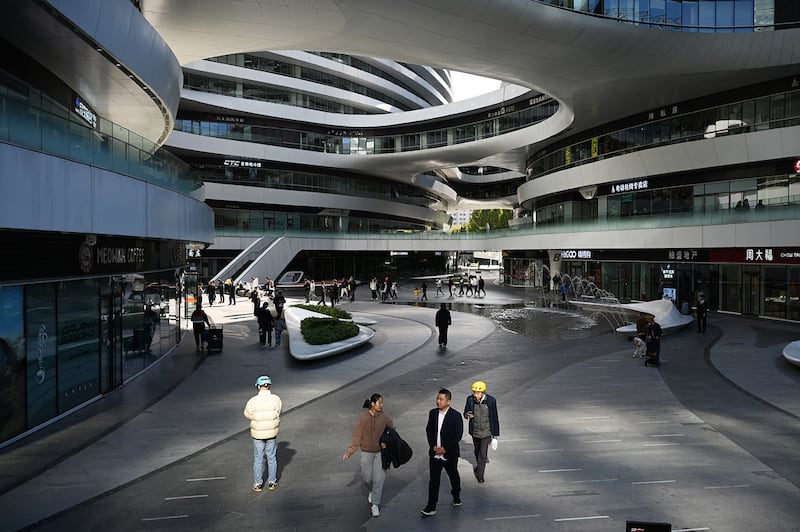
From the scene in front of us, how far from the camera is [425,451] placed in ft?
30.0

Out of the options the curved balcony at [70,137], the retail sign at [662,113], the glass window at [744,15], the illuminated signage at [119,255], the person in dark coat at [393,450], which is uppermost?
the glass window at [744,15]

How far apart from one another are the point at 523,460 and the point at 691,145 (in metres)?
29.9

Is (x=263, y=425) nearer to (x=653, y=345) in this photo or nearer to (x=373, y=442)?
(x=373, y=442)

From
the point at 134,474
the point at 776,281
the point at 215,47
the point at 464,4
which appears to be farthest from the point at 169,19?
the point at 776,281

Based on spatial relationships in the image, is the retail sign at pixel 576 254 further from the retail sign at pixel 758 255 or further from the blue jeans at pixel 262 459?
the blue jeans at pixel 262 459

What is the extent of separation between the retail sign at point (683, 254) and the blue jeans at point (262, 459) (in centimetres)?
2973

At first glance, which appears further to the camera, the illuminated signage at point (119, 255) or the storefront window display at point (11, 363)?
the illuminated signage at point (119, 255)

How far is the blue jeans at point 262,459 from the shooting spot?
7.50 m

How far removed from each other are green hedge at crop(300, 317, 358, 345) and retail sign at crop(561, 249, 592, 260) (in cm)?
2396

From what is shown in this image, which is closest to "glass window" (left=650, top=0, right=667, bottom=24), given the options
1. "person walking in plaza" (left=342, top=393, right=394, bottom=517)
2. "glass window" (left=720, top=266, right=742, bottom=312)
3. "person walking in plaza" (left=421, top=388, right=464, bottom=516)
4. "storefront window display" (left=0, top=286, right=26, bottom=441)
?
"glass window" (left=720, top=266, right=742, bottom=312)

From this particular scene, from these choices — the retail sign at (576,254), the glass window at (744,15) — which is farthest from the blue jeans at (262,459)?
the retail sign at (576,254)

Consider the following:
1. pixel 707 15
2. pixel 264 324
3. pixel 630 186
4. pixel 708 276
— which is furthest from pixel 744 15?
pixel 264 324

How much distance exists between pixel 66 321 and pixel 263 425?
6808 mm

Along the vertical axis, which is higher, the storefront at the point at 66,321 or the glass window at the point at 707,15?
the glass window at the point at 707,15
